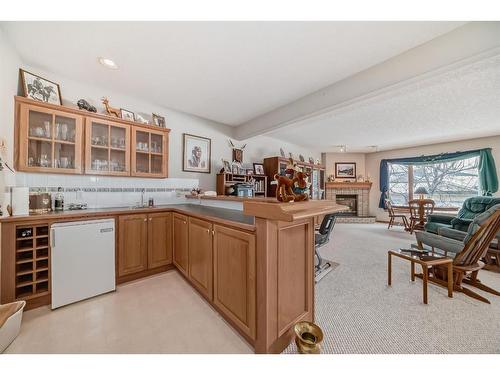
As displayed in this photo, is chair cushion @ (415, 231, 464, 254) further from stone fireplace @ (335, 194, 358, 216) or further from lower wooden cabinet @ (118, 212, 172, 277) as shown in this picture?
stone fireplace @ (335, 194, 358, 216)

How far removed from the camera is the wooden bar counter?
1.11m

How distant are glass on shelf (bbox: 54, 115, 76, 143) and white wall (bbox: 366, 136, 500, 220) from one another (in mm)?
7995

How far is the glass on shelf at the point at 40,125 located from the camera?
196 centimetres

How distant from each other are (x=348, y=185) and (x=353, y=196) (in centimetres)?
56

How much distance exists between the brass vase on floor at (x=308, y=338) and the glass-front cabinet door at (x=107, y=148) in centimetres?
265

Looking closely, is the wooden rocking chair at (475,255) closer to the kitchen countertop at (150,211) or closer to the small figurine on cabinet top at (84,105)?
the kitchen countertop at (150,211)

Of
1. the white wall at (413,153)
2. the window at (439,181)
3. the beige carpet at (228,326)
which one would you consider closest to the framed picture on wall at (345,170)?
the white wall at (413,153)

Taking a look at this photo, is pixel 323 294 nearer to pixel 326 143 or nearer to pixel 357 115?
pixel 357 115

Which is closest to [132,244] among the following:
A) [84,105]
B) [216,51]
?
[84,105]

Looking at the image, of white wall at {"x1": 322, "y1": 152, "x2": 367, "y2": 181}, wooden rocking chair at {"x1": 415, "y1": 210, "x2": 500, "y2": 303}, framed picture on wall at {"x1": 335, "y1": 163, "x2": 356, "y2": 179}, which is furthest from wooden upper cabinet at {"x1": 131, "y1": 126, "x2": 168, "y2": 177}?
→ framed picture on wall at {"x1": 335, "y1": 163, "x2": 356, "y2": 179}

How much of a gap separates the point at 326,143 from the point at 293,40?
4.32 m

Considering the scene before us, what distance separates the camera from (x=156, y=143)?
9.33 ft

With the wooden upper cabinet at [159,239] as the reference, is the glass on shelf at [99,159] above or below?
above
